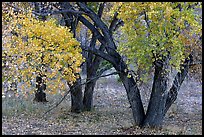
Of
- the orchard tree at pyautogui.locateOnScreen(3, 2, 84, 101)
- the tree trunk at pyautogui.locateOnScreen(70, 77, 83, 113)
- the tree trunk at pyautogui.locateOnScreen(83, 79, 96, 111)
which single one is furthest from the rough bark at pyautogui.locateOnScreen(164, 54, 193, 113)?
the tree trunk at pyautogui.locateOnScreen(83, 79, 96, 111)

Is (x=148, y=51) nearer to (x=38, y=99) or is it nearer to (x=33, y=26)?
(x=33, y=26)

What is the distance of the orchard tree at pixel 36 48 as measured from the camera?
422 inches

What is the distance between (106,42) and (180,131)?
3.93 metres

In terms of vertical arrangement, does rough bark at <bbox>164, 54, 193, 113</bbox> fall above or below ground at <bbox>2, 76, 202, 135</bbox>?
above

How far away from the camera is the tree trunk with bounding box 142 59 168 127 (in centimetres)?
1241

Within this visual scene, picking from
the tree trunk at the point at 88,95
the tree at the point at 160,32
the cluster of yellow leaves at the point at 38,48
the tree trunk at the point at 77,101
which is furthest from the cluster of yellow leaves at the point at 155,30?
the tree trunk at the point at 88,95

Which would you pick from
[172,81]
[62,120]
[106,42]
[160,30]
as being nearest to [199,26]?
[160,30]

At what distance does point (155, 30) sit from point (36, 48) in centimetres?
332

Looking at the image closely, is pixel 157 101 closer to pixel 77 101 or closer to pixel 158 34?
pixel 158 34

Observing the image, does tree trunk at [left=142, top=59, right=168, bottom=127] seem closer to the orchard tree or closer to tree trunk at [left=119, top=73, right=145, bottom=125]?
tree trunk at [left=119, top=73, right=145, bottom=125]

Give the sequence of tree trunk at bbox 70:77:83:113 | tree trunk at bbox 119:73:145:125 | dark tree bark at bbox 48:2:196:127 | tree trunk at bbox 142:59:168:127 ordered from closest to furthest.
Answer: tree trunk at bbox 142:59:168:127, dark tree bark at bbox 48:2:196:127, tree trunk at bbox 119:73:145:125, tree trunk at bbox 70:77:83:113

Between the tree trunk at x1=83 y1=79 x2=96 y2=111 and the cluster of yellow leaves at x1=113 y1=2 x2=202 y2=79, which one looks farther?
the tree trunk at x1=83 y1=79 x2=96 y2=111

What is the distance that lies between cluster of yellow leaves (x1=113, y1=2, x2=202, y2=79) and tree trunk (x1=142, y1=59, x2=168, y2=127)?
158 cm

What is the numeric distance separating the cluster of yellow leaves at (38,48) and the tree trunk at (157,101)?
→ 108 inches
